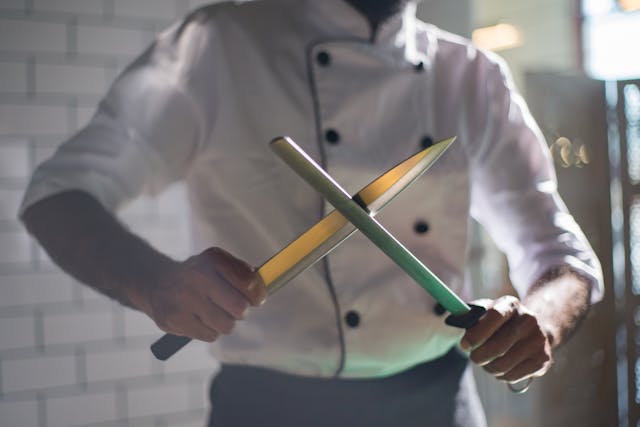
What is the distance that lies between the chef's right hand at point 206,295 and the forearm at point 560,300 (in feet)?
0.59

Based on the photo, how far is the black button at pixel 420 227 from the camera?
15.1 inches

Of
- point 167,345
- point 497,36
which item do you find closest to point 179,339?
point 167,345

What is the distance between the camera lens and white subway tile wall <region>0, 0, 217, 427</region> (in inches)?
13.9

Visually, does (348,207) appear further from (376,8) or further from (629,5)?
(629,5)

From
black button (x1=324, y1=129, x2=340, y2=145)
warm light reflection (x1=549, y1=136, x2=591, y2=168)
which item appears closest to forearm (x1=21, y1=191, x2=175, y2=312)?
black button (x1=324, y1=129, x2=340, y2=145)

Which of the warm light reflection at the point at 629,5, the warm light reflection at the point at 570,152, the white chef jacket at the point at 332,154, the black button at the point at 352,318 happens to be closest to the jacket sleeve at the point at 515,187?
the white chef jacket at the point at 332,154

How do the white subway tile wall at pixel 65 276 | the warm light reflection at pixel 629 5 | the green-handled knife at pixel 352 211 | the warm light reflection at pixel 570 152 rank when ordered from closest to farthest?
the green-handled knife at pixel 352 211 → the white subway tile wall at pixel 65 276 → the warm light reflection at pixel 570 152 → the warm light reflection at pixel 629 5

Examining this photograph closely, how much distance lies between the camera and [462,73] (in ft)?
1.35

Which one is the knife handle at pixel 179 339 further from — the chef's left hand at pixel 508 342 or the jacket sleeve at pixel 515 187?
the jacket sleeve at pixel 515 187

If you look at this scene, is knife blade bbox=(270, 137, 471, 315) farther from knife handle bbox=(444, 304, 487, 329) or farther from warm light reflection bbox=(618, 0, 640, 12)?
warm light reflection bbox=(618, 0, 640, 12)

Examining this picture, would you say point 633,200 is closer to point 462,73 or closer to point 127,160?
point 462,73

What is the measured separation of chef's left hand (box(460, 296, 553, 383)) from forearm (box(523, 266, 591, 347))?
2cm

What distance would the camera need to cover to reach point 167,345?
0.96 feet

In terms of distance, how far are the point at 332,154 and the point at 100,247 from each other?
0.43 ft
